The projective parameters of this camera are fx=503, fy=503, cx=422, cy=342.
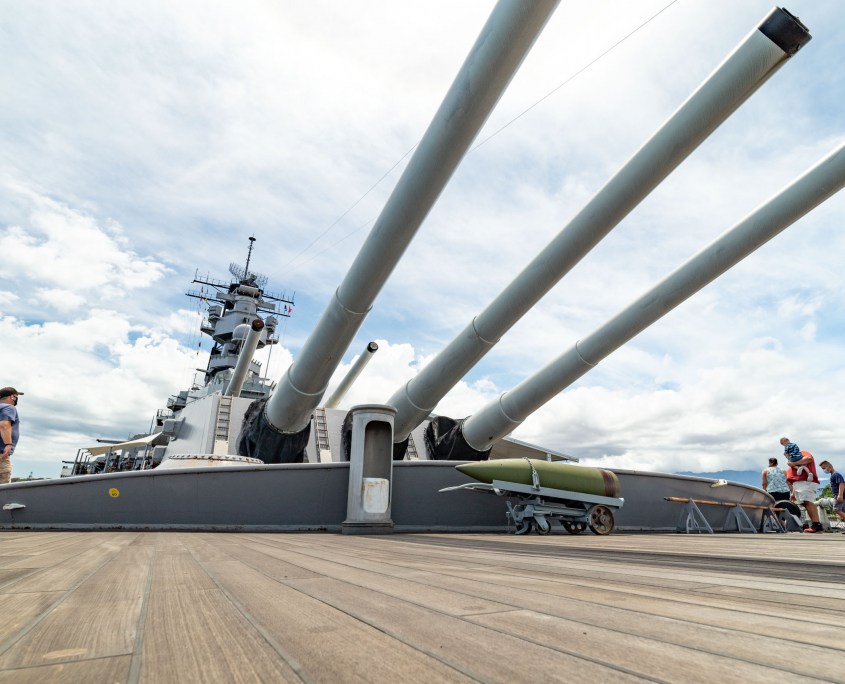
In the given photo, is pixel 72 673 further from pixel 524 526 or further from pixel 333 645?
pixel 524 526

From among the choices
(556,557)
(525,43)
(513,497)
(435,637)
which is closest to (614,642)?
(435,637)

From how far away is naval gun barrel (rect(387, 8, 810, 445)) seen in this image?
5324 millimetres

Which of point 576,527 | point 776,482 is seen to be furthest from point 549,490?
point 776,482

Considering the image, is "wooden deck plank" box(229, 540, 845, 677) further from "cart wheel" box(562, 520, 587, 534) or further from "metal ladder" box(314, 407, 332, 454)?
"metal ladder" box(314, 407, 332, 454)

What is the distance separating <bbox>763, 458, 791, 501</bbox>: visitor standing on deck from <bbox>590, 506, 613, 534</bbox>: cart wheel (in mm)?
4153

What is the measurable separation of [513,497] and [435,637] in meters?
6.38

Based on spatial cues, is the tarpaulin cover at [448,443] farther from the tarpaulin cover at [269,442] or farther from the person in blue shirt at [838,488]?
the person in blue shirt at [838,488]

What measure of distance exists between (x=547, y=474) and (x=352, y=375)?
8553mm

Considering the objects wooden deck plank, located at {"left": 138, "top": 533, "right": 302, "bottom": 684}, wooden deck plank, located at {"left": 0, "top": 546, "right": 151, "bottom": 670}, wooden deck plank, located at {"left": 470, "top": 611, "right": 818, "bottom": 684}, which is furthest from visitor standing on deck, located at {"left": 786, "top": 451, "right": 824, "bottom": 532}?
wooden deck plank, located at {"left": 0, "top": 546, "right": 151, "bottom": 670}

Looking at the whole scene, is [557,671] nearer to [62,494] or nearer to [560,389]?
[62,494]

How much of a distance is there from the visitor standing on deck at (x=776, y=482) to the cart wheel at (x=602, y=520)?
4153 millimetres

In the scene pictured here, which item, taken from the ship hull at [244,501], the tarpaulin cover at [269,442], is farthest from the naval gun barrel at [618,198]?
the ship hull at [244,501]

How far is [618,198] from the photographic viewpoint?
273 inches

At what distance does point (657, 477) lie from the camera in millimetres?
8195
